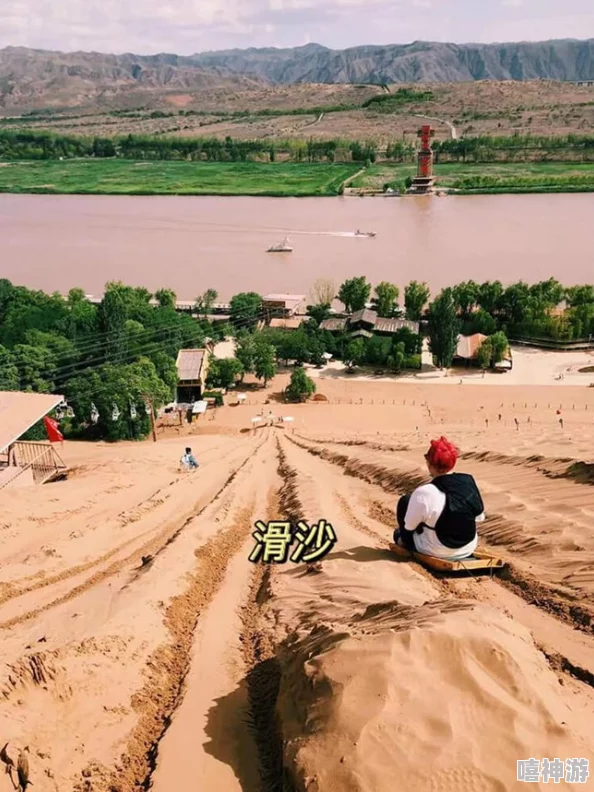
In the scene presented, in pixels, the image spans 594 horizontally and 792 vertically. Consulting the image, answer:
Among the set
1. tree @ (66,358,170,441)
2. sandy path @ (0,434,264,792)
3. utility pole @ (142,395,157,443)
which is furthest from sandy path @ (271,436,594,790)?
tree @ (66,358,170,441)

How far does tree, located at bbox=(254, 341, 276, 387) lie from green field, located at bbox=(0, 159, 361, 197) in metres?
44.9

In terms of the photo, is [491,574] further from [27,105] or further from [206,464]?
[27,105]

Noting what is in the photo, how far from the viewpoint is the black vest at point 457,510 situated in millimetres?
4965

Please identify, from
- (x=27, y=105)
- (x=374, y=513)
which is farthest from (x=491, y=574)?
(x=27, y=105)

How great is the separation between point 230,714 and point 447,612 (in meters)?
1.38

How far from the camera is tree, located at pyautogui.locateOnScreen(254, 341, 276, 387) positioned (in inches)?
1010

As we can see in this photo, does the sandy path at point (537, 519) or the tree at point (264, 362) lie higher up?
the sandy path at point (537, 519)

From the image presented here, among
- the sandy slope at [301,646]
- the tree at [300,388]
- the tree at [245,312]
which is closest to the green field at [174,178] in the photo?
the tree at [245,312]

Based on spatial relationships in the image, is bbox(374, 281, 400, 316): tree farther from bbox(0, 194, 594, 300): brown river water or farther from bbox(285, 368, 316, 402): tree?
bbox(285, 368, 316, 402): tree

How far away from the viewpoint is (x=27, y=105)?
192500 millimetres

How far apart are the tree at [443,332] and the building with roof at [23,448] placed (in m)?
16.4

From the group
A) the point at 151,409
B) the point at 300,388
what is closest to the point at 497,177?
the point at 300,388

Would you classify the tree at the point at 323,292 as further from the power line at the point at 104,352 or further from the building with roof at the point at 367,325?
the power line at the point at 104,352

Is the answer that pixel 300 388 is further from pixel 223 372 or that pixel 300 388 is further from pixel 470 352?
pixel 470 352
